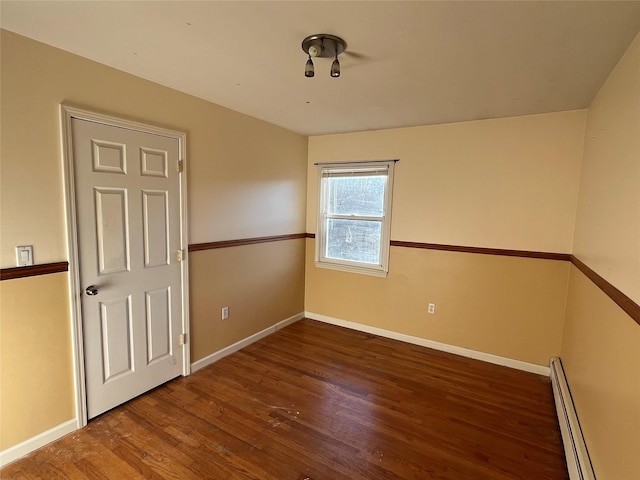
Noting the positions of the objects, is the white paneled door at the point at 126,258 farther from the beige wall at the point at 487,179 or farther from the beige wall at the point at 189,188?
the beige wall at the point at 487,179

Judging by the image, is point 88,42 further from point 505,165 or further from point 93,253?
point 505,165

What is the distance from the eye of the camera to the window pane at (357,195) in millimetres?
3658

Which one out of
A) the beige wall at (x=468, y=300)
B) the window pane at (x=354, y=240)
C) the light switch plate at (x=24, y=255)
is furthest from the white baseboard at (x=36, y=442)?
the window pane at (x=354, y=240)

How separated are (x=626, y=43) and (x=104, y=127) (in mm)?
2946

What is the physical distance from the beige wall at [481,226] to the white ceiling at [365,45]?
0.46 meters

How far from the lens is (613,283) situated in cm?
153

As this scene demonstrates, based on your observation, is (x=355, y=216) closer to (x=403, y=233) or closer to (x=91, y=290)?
(x=403, y=233)

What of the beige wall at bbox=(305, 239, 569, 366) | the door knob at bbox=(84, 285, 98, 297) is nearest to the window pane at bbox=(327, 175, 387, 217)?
the beige wall at bbox=(305, 239, 569, 366)

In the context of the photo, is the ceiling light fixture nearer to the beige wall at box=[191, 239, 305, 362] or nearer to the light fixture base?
the light fixture base

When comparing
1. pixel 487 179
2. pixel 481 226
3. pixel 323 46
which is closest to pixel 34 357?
pixel 323 46

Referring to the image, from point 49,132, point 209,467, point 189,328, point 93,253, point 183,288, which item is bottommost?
point 209,467

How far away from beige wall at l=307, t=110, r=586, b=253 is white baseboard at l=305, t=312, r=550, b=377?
108 cm

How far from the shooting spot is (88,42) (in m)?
1.78

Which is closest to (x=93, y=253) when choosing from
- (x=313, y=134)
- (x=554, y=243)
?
(x=313, y=134)
